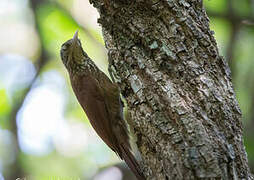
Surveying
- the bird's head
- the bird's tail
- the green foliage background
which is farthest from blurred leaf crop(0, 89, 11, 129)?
the bird's tail

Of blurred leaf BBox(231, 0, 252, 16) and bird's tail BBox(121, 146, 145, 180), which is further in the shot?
blurred leaf BBox(231, 0, 252, 16)

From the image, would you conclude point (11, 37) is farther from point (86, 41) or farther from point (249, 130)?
point (249, 130)

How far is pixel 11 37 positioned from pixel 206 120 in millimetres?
4876

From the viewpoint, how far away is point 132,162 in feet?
10.7

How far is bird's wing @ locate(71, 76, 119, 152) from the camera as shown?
12.0ft

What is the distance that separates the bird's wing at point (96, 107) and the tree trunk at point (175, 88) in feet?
2.65

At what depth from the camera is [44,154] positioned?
7254 millimetres

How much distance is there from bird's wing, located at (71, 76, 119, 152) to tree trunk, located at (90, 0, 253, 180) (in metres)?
0.81

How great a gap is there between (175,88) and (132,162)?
0.97 meters

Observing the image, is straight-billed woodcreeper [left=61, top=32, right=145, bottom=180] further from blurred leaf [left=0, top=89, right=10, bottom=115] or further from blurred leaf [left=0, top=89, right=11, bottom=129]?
blurred leaf [left=0, top=89, right=10, bottom=115]

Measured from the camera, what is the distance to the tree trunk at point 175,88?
92.2 inches

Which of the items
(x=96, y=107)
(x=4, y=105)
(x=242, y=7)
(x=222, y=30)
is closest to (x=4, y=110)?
(x=4, y=105)

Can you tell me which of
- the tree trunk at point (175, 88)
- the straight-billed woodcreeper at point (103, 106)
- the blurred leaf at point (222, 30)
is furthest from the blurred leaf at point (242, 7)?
the tree trunk at point (175, 88)

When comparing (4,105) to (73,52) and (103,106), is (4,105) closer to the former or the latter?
(73,52)
